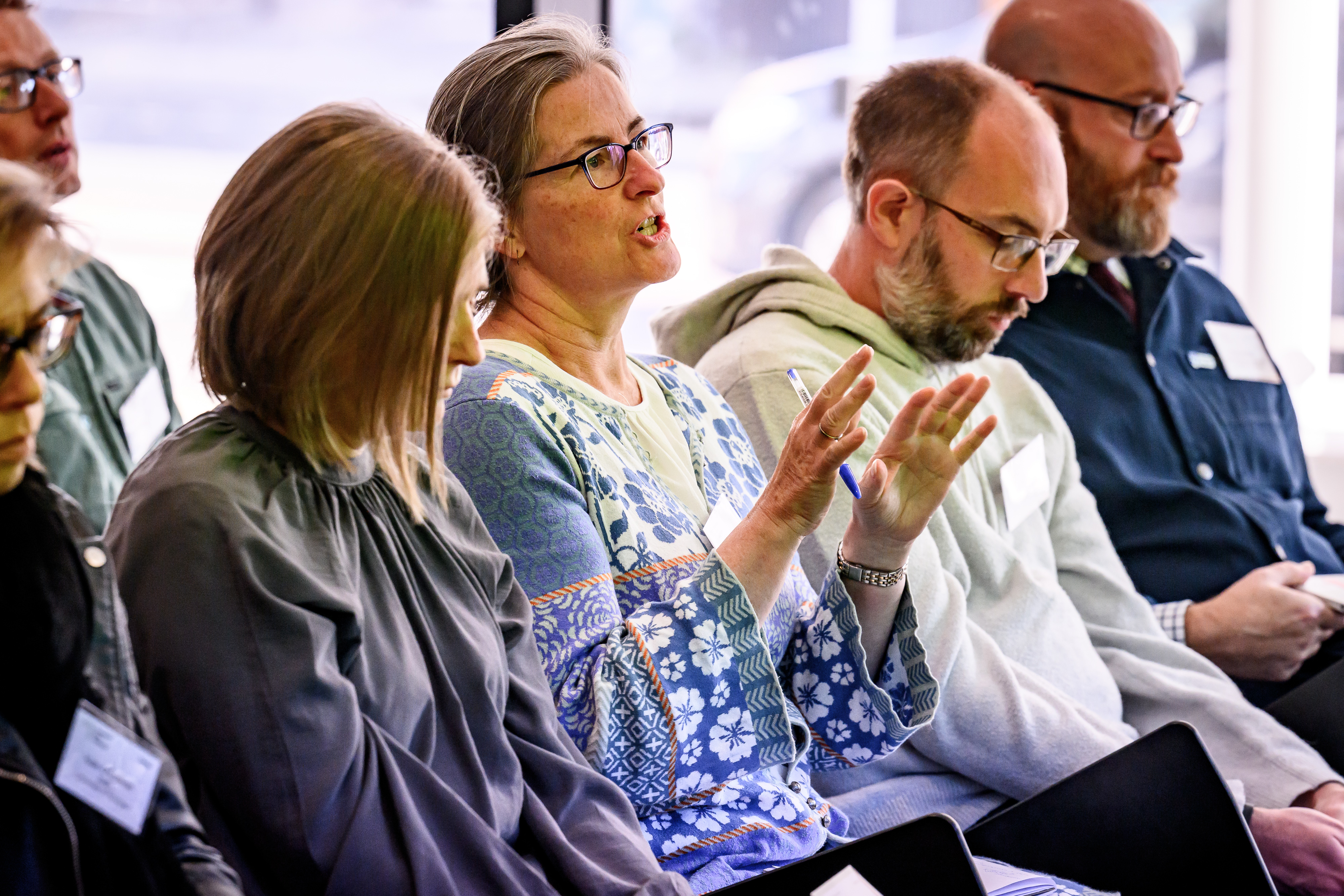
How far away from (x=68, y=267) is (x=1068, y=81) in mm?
2322

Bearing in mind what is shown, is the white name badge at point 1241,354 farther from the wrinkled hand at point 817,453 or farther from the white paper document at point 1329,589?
the wrinkled hand at point 817,453

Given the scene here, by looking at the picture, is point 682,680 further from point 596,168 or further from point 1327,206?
point 1327,206

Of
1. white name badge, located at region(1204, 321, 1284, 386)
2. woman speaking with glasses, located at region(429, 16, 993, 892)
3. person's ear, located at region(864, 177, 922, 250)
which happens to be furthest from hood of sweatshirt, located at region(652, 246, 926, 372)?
white name badge, located at region(1204, 321, 1284, 386)

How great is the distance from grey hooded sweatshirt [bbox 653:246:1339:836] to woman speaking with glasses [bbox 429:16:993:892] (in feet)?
0.51

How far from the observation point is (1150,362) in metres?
2.71

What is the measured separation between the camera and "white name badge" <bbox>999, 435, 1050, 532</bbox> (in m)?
2.21

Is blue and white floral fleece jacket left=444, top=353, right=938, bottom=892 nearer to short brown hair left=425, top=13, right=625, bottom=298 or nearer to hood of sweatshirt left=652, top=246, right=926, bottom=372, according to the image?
short brown hair left=425, top=13, right=625, bottom=298

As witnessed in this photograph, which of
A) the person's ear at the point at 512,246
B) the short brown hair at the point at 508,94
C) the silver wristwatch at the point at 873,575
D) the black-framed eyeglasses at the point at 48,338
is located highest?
the short brown hair at the point at 508,94

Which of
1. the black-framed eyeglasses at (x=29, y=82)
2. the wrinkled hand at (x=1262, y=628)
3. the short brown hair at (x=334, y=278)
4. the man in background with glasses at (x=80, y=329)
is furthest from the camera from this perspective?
the wrinkled hand at (x=1262, y=628)

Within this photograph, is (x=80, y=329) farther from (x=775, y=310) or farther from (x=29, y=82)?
(x=775, y=310)

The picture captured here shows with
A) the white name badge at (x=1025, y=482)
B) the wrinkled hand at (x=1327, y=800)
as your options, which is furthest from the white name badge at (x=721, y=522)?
the wrinkled hand at (x=1327, y=800)

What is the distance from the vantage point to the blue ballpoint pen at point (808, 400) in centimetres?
157

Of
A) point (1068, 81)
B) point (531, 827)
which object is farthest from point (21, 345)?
point (1068, 81)

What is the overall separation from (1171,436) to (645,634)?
1625 millimetres
